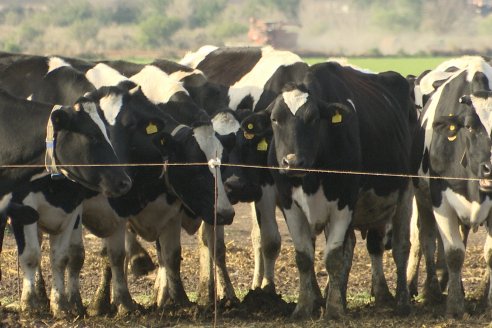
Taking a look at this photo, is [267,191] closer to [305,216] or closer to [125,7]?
[305,216]

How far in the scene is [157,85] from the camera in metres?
11.1

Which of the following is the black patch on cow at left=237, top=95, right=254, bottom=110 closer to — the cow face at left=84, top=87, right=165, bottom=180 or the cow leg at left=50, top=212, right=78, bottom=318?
the cow face at left=84, top=87, right=165, bottom=180

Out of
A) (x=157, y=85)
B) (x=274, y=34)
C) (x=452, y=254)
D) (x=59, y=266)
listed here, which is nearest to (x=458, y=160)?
(x=452, y=254)

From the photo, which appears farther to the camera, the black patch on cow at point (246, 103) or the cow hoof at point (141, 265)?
the cow hoof at point (141, 265)

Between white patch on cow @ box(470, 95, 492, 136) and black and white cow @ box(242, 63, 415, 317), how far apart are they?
1.06m

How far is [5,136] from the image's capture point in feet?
29.8

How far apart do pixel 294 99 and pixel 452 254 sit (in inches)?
75.2

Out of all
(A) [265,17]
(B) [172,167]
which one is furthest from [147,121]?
(A) [265,17]

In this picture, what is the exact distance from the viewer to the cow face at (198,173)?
9.99 metres

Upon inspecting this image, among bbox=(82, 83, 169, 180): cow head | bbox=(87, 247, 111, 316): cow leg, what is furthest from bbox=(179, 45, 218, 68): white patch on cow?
bbox=(87, 247, 111, 316): cow leg

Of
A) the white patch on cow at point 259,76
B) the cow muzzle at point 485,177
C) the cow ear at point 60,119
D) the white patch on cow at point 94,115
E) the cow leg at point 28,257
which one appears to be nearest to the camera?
the cow ear at point 60,119

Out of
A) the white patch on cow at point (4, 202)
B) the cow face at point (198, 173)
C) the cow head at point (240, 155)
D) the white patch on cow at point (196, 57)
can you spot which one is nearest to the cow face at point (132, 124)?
the cow face at point (198, 173)

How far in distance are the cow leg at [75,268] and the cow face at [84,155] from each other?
45.5 inches

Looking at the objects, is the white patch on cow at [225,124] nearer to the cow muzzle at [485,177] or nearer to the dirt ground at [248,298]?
the dirt ground at [248,298]
